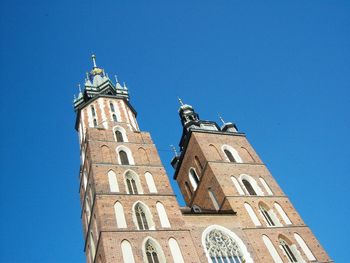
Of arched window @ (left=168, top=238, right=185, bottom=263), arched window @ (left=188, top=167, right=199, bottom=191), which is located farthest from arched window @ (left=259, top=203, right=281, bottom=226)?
arched window @ (left=168, top=238, right=185, bottom=263)

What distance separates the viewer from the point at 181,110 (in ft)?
128

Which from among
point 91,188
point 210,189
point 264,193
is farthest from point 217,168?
point 91,188

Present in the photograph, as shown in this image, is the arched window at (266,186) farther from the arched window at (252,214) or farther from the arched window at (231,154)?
the arched window at (252,214)

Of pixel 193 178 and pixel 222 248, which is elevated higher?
pixel 193 178

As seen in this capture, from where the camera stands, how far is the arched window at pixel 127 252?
20.6 meters

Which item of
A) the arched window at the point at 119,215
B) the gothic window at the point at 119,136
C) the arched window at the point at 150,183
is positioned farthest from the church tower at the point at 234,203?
the gothic window at the point at 119,136

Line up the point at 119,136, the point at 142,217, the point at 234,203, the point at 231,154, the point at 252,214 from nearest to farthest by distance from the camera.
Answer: the point at 142,217
the point at 252,214
the point at 234,203
the point at 119,136
the point at 231,154

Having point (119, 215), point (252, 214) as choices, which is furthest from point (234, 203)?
point (119, 215)

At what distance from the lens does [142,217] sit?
23.7m

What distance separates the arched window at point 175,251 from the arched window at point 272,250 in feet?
18.7

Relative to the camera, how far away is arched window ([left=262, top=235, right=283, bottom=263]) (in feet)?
77.6

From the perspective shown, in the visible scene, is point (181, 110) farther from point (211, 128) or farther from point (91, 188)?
point (91, 188)

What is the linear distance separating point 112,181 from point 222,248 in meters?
7.80

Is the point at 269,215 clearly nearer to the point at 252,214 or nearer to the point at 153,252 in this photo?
the point at 252,214
